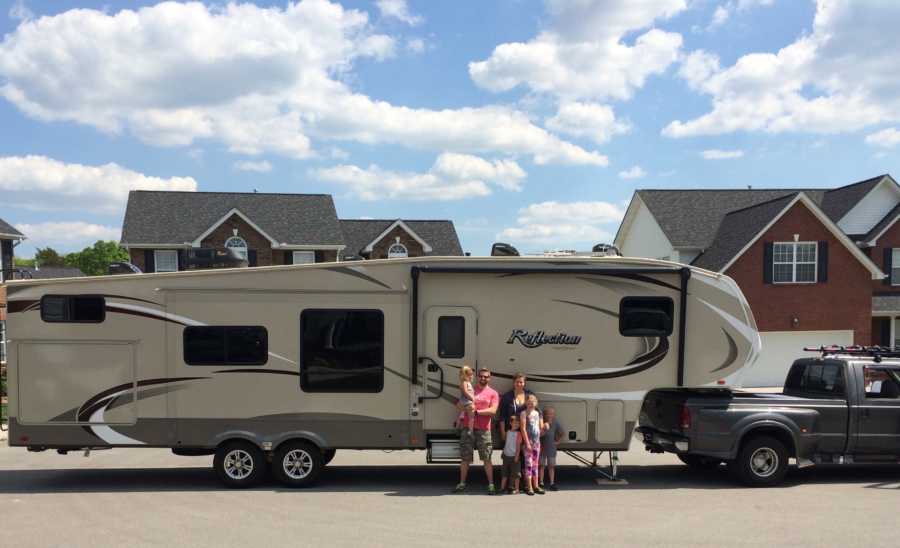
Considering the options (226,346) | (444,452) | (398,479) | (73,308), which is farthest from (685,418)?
(73,308)

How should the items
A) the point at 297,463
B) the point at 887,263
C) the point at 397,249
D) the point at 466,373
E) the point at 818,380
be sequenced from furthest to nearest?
the point at 397,249, the point at 887,263, the point at 818,380, the point at 297,463, the point at 466,373

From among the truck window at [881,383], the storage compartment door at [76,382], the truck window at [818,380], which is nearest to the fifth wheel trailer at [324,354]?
the storage compartment door at [76,382]

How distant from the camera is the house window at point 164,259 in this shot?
30516 millimetres

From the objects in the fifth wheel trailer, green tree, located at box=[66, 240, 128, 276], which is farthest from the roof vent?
green tree, located at box=[66, 240, 128, 276]

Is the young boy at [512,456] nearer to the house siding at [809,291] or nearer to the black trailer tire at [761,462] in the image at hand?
the black trailer tire at [761,462]

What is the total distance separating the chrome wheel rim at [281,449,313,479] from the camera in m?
8.72

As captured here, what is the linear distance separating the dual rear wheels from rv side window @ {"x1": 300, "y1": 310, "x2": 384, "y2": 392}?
888 millimetres

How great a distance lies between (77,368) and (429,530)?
17.2 feet

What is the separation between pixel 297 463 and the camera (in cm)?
874

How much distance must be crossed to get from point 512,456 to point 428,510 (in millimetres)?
1394

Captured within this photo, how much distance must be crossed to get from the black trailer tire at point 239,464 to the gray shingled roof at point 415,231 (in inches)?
989

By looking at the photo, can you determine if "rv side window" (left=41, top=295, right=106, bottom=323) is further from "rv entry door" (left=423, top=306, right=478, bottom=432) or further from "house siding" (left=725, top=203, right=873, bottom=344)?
"house siding" (left=725, top=203, right=873, bottom=344)

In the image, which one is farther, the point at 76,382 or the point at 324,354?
the point at 324,354

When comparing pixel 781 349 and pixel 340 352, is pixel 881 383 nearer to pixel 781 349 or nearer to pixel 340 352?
pixel 340 352
